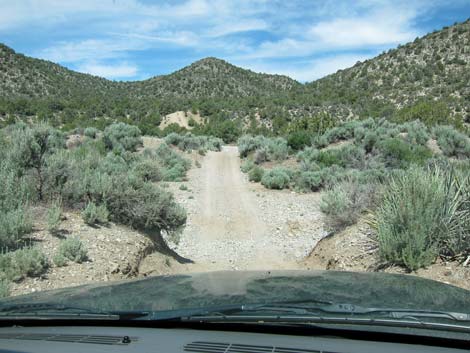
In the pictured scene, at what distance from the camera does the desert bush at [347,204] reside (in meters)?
11.4

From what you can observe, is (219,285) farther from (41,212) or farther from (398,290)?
(41,212)

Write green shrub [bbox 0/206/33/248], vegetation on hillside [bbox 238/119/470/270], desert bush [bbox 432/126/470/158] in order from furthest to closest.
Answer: desert bush [bbox 432/126/470/158] → vegetation on hillside [bbox 238/119/470/270] → green shrub [bbox 0/206/33/248]

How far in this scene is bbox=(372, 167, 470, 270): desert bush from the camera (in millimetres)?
7969

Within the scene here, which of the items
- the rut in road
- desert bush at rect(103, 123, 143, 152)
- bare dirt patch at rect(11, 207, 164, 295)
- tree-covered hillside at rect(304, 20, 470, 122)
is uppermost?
tree-covered hillside at rect(304, 20, 470, 122)

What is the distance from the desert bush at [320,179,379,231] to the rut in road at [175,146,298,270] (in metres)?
1.56

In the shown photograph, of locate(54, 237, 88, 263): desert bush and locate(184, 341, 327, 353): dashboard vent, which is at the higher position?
locate(184, 341, 327, 353): dashboard vent

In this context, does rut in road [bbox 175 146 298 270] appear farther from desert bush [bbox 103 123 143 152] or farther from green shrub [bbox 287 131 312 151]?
desert bush [bbox 103 123 143 152]

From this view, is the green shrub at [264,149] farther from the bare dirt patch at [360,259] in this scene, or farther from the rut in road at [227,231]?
the bare dirt patch at [360,259]

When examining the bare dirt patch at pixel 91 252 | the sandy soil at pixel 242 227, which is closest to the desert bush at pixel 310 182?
the sandy soil at pixel 242 227

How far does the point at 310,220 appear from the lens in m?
17.2

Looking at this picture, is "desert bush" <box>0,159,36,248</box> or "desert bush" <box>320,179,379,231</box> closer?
"desert bush" <box>0,159,36,248</box>

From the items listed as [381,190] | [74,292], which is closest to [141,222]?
[381,190]

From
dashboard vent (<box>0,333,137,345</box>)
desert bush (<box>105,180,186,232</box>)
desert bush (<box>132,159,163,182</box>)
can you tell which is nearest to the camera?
dashboard vent (<box>0,333,137,345</box>)

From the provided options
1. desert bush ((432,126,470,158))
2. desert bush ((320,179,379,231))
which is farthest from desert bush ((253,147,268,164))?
desert bush ((320,179,379,231))
